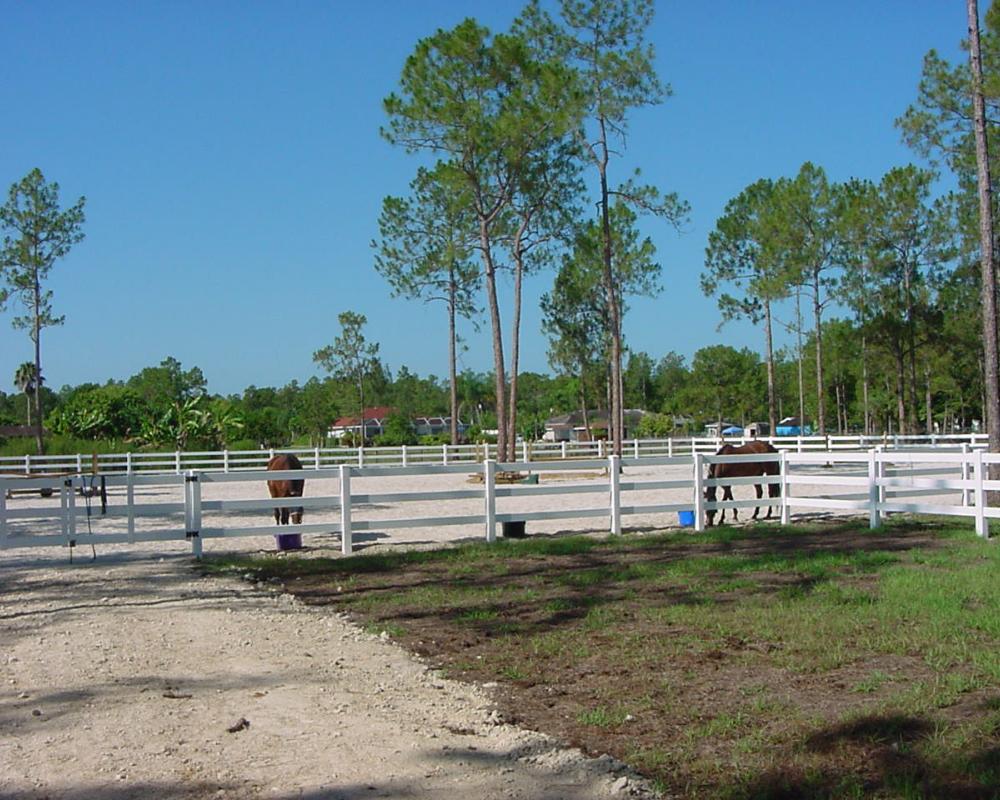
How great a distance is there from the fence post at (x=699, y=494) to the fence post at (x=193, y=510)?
278 inches

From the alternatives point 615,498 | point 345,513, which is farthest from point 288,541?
point 615,498

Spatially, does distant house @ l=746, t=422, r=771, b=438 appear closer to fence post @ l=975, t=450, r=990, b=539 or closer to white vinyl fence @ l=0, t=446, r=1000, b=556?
white vinyl fence @ l=0, t=446, r=1000, b=556

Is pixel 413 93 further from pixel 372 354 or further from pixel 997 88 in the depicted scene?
pixel 372 354

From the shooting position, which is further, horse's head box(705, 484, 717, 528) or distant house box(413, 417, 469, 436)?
distant house box(413, 417, 469, 436)

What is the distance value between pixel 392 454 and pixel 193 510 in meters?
29.3

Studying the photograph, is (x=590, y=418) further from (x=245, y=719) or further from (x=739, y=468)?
(x=245, y=719)

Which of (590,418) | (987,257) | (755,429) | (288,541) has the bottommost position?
(288,541)

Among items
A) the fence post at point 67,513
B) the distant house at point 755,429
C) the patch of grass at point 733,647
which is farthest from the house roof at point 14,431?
the patch of grass at point 733,647

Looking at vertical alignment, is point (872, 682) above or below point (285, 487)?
below

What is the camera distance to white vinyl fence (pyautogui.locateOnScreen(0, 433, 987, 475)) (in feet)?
115

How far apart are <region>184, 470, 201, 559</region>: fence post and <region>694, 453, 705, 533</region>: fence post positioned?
7.05 metres

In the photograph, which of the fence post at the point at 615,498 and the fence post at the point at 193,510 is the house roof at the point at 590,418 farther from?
the fence post at the point at 193,510

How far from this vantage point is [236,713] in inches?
228

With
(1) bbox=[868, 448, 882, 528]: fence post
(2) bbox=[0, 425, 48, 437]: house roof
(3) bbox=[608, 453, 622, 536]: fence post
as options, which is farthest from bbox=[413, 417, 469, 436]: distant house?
(1) bbox=[868, 448, 882, 528]: fence post
